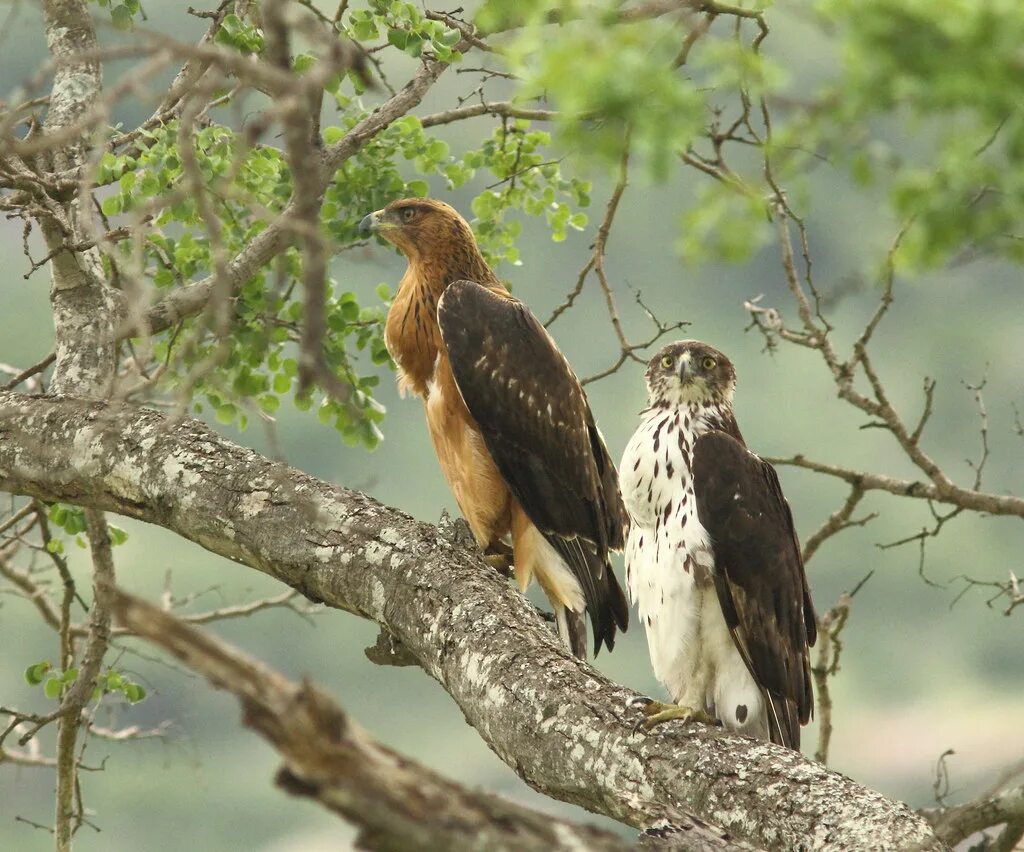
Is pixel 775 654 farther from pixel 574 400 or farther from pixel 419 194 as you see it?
pixel 419 194

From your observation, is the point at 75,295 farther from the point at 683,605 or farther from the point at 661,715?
the point at 661,715

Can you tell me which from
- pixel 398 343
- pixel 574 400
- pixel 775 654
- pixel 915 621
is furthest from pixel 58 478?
pixel 915 621

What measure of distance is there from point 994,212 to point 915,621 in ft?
187

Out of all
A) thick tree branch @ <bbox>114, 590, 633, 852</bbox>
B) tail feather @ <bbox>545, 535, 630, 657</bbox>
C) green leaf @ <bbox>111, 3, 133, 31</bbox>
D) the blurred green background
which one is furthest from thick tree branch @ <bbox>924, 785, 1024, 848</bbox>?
the blurred green background

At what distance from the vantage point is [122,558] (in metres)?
38.5

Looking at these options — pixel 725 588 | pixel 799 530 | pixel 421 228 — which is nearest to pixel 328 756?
pixel 725 588

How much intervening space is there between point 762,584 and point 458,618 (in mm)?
1339

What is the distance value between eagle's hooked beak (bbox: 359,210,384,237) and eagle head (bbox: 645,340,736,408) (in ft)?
3.77

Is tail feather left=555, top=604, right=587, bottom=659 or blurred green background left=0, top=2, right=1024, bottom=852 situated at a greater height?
blurred green background left=0, top=2, right=1024, bottom=852

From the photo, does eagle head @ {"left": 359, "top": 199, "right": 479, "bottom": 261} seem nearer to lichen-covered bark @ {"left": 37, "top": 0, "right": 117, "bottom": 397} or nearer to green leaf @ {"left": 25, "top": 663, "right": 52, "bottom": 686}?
lichen-covered bark @ {"left": 37, "top": 0, "right": 117, "bottom": 397}

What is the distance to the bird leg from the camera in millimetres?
2799

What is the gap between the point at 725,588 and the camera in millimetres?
4172

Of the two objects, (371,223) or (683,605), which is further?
(371,223)

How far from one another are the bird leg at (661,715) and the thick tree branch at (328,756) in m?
1.20
